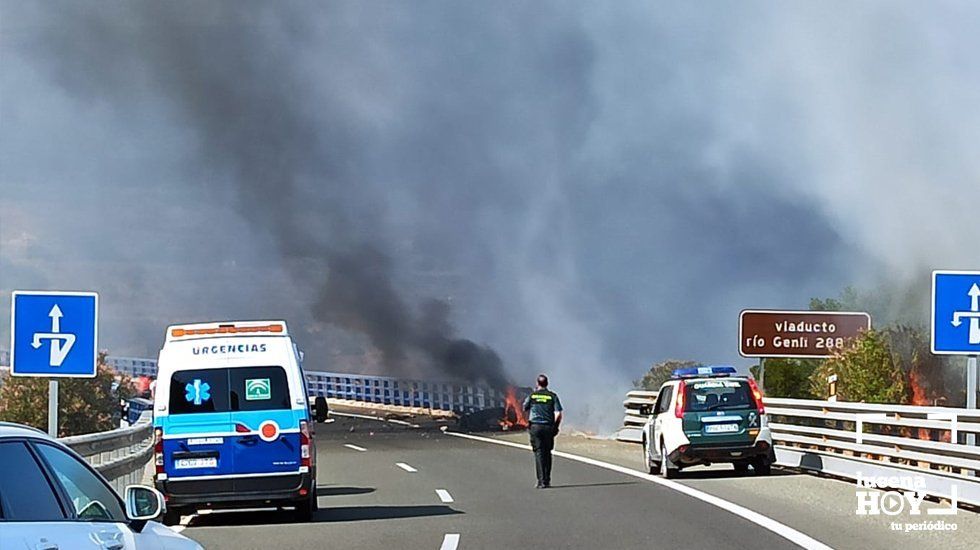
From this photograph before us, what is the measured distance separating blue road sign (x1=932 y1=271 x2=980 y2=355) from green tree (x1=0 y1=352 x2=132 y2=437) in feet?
226

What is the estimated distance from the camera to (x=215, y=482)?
18016 millimetres

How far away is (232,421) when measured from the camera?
717 inches

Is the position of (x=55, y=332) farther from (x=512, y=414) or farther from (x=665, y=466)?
(x=512, y=414)

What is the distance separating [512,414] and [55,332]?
109 ft

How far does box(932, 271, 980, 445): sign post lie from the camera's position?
23469 mm

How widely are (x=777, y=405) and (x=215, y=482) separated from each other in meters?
16.6

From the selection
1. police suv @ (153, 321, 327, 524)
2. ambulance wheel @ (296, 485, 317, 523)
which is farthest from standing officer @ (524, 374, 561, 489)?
police suv @ (153, 321, 327, 524)

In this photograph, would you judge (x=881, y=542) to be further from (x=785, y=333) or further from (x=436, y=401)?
(x=436, y=401)

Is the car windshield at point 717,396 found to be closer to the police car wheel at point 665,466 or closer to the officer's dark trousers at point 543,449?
the police car wheel at point 665,466

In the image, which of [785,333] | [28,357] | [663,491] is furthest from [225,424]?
[785,333]

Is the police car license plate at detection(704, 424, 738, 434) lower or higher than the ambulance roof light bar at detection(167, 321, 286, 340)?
lower

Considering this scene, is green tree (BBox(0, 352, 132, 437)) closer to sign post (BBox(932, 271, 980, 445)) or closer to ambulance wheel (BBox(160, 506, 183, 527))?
sign post (BBox(932, 271, 980, 445))

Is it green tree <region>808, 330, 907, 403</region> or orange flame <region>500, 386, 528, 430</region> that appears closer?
orange flame <region>500, 386, 528, 430</region>

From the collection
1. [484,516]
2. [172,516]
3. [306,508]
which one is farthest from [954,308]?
[172,516]
